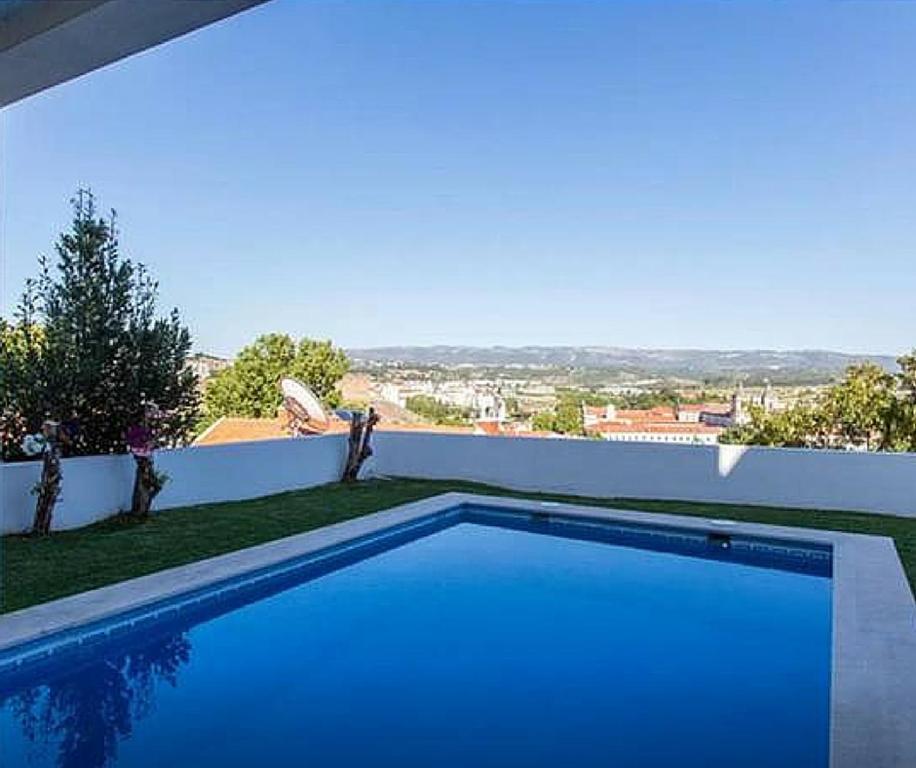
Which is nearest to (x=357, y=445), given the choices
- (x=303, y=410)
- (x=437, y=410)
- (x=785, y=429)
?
(x=303, y=410)

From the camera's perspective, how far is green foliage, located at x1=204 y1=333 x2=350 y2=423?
17312 mm

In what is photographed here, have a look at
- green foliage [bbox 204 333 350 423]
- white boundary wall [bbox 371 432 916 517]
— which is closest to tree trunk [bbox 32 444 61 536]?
white boundary wall [bbox 371 432 916 517]

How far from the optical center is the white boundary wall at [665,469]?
841cm

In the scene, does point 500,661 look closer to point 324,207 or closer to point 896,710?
point 896,710

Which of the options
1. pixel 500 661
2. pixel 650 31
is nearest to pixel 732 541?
pixel 500 661

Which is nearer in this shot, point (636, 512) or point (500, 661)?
point (500, 661)

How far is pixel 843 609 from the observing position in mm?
4711

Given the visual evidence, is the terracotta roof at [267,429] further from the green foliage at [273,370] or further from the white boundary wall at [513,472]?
the green foliage at [273,370]

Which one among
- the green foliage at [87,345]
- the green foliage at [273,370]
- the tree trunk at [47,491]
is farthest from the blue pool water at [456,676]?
the green foliage at [273,370]

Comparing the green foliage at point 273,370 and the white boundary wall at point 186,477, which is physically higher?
the green foliage at point 273,370

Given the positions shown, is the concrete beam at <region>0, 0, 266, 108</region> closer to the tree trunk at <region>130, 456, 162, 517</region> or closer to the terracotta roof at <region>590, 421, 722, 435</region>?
the tree trunk at <region>130, 456, 162, 517</region>

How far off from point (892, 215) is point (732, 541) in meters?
8.94

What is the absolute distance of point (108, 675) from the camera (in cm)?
405

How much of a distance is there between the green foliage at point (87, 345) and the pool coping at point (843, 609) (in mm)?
2505
